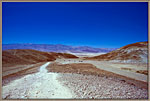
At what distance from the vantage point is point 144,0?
3.80 metres

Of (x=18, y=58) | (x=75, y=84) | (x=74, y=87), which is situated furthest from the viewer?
(x=18, y=58)

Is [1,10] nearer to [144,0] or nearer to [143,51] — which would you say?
[144,0]

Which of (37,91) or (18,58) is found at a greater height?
(18,58)

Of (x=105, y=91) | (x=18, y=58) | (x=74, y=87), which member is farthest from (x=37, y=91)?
(x=18, y=58)

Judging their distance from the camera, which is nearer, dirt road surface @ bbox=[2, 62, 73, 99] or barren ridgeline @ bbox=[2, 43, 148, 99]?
dirt road surface @ bbox=[2, 62, 73, 99]

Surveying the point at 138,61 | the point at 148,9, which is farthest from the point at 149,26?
the point at 138,61

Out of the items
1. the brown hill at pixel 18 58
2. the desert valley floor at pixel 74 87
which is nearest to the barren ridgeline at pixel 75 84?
the desert valley floor at pixel 74 87

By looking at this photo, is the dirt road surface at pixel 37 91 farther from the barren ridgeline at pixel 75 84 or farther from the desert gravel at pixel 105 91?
the desert gravel at pixel 105 91

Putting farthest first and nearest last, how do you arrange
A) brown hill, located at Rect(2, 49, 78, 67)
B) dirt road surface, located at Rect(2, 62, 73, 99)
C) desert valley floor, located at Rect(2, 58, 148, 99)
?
1. brown hill, located at Rect(2, 49, 78, 67)
2. desert valley floor, located at Rect(2, 58, 148, 99)
3. dirt road surface, located at Rect(2, 62, 73, 99)

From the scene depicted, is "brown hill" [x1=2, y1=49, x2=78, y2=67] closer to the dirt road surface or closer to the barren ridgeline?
the barren ridgeline

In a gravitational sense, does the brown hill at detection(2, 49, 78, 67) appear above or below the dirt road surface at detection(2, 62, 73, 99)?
above

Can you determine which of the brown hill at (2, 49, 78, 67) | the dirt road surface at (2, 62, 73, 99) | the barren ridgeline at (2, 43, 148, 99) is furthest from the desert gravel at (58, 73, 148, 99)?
the brown hill at (2, 49, 78, 67)

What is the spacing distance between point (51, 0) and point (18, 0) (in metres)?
1.34

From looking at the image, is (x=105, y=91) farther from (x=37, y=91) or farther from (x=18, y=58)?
(x=18, y=58)
